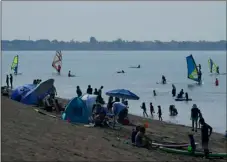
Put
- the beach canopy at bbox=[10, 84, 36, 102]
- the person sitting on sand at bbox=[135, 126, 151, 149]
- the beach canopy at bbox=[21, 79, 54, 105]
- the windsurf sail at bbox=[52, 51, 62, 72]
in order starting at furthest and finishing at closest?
1. the windsurf sail at bbox=[52, 51, 62, 72]
2. the beach canopy at bbox=[10, 84, 36, 102]
3. the beach canopy at bbox=[21, 79, 54, 105]
4. the person sitting on sand at bbox=[135, 126, 151, 149]

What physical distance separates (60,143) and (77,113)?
6.33 m

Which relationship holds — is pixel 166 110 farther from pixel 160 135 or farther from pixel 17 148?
pixel 17 148

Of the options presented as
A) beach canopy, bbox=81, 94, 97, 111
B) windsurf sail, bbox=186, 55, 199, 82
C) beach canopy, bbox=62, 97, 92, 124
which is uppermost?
windsurf sail, bbox=186, 55, 199, 82

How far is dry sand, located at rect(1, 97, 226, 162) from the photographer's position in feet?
33.3

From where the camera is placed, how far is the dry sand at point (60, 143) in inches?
400

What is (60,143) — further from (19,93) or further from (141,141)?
(19,93)

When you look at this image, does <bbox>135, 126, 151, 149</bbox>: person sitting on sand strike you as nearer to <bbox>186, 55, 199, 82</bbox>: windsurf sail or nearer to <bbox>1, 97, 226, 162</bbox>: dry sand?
<bbox>1, 97, 226, 162</bbox>: dry sand

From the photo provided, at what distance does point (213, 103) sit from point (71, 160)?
3198cm

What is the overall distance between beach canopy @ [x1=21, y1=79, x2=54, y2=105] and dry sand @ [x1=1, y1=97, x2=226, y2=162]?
508 cm

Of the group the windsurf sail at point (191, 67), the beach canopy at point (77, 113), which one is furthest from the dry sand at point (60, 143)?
the windsurf sail at point (191, 67)

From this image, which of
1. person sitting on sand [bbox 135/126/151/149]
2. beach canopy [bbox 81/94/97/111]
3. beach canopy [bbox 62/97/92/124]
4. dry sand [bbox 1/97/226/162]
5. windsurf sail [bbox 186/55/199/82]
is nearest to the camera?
dry sand [bbox 1/97/226/162]

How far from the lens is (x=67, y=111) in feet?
59.1

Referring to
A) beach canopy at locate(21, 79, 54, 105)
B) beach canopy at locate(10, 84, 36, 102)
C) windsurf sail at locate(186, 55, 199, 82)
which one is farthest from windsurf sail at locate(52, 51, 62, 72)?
beach canopy at locate(21, 79, 54, 105)

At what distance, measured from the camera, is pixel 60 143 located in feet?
38.4
